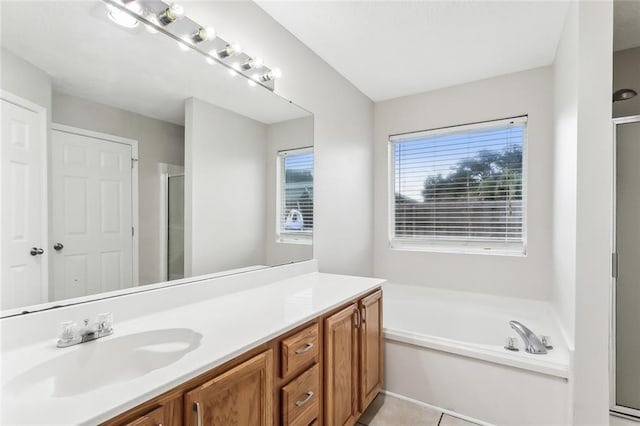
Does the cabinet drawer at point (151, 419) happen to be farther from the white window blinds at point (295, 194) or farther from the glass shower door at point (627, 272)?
the glass shower door at point (627, 272)

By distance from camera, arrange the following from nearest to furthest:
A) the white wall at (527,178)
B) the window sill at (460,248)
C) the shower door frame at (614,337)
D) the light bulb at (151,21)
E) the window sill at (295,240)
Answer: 1. the light bulb at (151,21)
2. the shower door frame at (614,337)
3. the window sill at (295,240)
4. the white wall at (527,178)
5. the window sill at (460,248)

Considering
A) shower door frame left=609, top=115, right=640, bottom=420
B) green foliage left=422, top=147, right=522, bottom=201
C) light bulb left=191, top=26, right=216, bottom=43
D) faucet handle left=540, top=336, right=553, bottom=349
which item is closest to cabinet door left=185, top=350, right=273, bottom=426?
light bulb left=191, top=26, right=216, bottom=43

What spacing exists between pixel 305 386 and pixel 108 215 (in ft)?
3.40

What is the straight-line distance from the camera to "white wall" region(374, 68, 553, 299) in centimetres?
262

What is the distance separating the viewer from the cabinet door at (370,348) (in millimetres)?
1780

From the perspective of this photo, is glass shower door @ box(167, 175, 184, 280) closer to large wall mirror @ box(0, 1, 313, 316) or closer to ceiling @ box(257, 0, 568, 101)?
large wall mirror @ box(0, 1, 313, 316)

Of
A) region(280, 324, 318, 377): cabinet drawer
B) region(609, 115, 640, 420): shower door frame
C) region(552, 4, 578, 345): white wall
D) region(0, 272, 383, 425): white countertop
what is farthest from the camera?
region(609, 115, 640, 420): shower door frame

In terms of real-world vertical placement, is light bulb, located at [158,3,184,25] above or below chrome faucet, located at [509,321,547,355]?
above

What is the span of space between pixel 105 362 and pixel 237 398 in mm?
423

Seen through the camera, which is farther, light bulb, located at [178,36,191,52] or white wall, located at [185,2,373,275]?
white wall, located at [185,2,373,275]

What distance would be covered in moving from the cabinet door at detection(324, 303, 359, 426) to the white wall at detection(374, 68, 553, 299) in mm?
1642

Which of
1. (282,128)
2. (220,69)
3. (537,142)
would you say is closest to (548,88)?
(537,142)

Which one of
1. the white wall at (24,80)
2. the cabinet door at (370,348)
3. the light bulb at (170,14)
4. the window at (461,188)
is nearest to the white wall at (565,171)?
the window at (461,188)

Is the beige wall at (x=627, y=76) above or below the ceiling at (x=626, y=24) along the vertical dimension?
below
